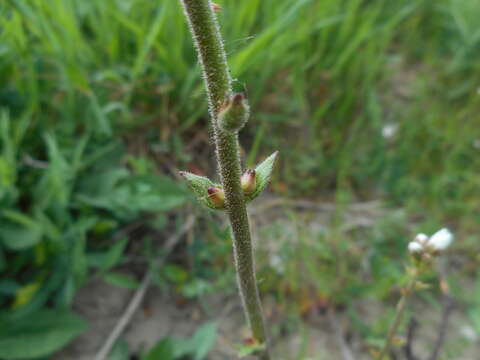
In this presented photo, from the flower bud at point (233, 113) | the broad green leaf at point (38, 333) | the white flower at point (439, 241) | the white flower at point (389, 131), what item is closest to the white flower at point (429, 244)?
the white flower at point (439, 241)

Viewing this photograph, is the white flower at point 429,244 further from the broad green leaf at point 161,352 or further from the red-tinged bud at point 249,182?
the broad green leaf at point 161,352

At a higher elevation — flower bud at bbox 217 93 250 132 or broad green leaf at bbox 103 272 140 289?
flower bud at bbox 217 93 250 132

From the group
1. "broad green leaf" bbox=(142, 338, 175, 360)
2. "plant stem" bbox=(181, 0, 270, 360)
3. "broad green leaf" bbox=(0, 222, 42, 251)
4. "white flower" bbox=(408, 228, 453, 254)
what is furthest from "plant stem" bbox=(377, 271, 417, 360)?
"broad green leaf" bbox=(0, 222, 42, 251)

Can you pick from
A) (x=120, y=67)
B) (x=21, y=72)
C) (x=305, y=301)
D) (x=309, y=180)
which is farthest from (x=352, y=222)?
(x=21, y=72)

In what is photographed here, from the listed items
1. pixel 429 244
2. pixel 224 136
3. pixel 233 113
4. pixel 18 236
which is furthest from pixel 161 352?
pixel 233 113

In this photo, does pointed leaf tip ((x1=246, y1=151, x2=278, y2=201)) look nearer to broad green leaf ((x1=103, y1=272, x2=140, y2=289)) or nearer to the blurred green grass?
the blurred green grass

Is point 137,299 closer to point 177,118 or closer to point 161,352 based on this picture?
point 161,352
